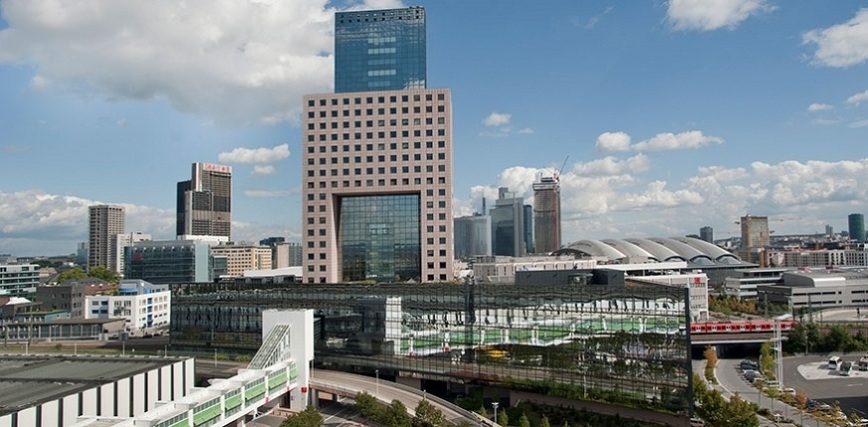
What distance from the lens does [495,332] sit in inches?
1866

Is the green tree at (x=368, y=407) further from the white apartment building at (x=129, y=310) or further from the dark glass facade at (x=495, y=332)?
the white apartment building at (x=129, y=310)

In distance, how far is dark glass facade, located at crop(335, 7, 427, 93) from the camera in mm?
93250

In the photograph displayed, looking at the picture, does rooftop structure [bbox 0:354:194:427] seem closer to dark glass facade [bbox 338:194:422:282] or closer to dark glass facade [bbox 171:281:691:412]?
dark glass facade [bbox 171:281:691:412]

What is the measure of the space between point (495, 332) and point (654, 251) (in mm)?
135553

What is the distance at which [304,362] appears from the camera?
4888 cm

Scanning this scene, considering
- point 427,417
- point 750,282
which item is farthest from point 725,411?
point 750,282

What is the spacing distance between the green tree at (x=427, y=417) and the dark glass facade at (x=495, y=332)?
28.9 ft

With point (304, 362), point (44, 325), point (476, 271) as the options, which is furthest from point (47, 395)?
point (476, 271)

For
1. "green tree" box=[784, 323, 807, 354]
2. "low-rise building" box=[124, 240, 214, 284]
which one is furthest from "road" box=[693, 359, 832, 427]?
"low-rise building" box=[124, 240, 214, 284]

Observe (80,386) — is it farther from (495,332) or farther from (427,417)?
(495,332)

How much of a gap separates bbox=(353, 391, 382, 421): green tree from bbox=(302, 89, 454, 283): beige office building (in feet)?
112

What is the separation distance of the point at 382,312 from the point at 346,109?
3418 cm

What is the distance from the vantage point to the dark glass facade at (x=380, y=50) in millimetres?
93250

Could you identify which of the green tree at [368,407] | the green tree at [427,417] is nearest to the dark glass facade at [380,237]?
the green tree at [368,407]
